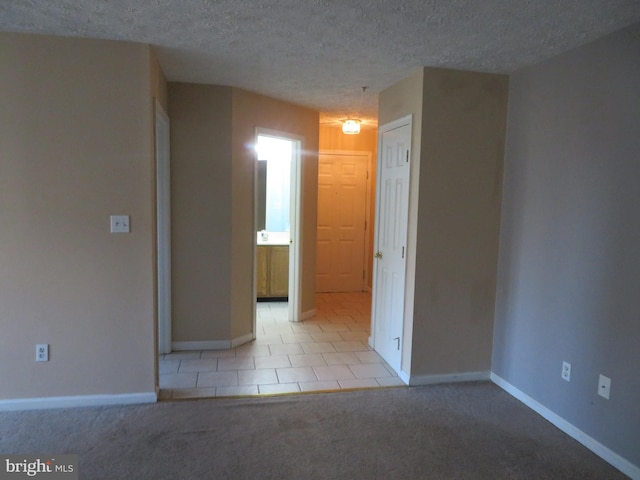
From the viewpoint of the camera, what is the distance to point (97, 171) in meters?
2.79

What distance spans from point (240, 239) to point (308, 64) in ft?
5.50

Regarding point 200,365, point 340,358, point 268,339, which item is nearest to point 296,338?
point 268,339

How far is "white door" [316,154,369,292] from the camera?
6305 millimetres

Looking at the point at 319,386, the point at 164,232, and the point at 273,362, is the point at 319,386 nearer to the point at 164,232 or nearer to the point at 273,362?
the point at 273,362

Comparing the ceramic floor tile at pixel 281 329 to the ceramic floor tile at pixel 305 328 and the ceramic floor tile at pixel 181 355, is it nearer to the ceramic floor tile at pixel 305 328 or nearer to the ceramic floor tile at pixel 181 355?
the ceramic floor tile at pixel 305 328

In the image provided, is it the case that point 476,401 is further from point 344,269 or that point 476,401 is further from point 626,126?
point 344,269

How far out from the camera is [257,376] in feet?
11.2

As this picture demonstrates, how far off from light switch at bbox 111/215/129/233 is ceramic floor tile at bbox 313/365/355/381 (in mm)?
1770

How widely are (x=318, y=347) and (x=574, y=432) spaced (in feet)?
6.91

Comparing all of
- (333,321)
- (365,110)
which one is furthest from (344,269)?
(365,110)

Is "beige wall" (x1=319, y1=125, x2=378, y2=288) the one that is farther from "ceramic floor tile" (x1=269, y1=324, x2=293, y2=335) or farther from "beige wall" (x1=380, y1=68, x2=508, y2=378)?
"beige wall" (x1=380, y1=68, x2=508, y2=378)

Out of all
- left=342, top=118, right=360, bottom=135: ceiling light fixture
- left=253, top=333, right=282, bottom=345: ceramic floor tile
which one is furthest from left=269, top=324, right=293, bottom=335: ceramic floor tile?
left=342, top=118, right=360, bottom=135: ceiling light fixture

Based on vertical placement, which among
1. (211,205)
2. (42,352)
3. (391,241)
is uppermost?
(211,205)

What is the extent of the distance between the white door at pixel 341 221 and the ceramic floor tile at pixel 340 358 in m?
2.52
